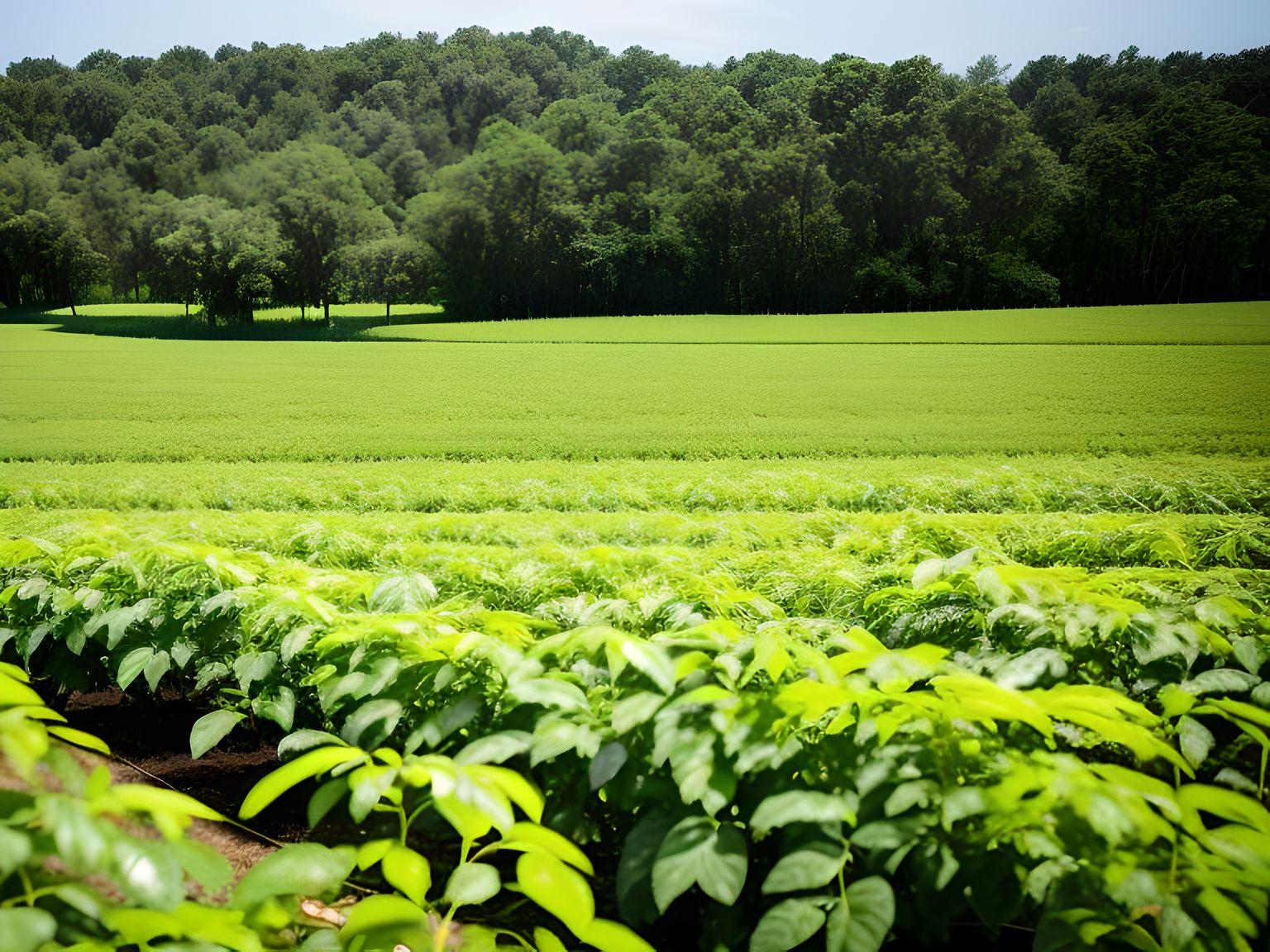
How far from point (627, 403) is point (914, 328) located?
6.51 meters

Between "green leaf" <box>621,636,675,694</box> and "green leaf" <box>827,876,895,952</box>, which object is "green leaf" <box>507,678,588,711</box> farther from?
"green leaf" <box>827,876,895,952</box>

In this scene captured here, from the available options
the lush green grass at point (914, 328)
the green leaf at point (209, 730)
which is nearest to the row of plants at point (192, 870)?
the green leaf at point (209, 730)

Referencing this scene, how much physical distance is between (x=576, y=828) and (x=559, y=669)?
237 mm

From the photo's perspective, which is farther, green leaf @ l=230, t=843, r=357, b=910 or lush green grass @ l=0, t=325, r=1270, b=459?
lush green grass @ l=0, t=325, r=1270, b=459

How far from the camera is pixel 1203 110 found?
8953 mm

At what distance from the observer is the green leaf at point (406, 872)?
78 cm

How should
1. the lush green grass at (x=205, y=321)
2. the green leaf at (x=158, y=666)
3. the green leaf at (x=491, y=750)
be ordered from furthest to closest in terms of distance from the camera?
the lush green grass at (x=205, y=321), the green leaf at (x=158, y=666), the green leaf at (x=491, y=750)

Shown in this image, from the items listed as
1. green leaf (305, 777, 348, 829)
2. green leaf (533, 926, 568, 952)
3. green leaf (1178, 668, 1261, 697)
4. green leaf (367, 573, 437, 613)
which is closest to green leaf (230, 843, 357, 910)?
green leaf (305, 777, 348, 829)

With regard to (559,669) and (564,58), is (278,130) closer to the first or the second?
(564,58)

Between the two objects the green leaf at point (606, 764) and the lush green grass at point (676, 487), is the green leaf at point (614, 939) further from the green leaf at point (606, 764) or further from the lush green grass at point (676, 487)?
the lush green grass at point (676, 487)

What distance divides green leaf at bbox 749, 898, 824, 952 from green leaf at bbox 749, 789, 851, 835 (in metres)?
0.08

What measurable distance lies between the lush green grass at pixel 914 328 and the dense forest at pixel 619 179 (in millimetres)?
321

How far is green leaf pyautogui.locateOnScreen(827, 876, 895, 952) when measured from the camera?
85 centimetres

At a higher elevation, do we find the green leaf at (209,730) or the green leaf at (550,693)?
the green leaf at (550,693)
